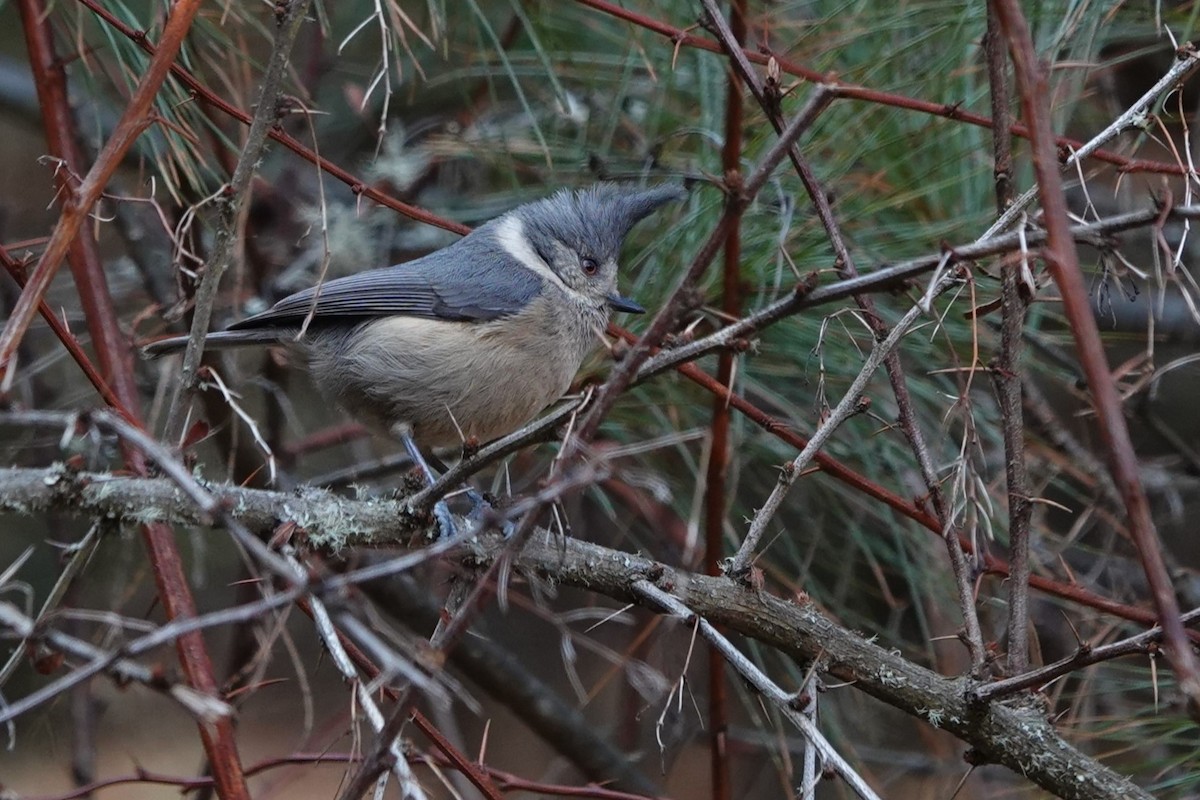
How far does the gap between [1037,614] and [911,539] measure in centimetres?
93

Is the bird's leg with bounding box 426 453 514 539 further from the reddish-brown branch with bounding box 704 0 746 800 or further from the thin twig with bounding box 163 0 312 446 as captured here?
the thin twig with bounding box 163 0 312 446

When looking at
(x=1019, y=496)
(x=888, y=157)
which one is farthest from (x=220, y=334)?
(x=1019, y=496)

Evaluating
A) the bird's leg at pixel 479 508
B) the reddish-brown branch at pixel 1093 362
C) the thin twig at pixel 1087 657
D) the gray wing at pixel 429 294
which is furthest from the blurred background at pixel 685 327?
the reddish-brown branch at pixel 1093 362

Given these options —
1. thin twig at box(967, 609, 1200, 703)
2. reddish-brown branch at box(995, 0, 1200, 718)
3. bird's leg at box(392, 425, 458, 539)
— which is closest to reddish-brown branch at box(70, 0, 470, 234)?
bird's leg at box(392, 425, 458, 539)

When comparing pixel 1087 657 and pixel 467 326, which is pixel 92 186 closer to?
pixel 467 326

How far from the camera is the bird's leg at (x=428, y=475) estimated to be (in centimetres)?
252

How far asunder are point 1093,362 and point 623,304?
1.88 metres

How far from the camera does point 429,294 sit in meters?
3.22

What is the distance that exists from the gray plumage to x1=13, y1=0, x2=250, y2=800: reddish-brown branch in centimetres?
20

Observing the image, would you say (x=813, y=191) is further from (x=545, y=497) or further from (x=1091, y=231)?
(x=545, y=497)

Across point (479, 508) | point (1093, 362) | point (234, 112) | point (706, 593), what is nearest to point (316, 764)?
point (479, 508)

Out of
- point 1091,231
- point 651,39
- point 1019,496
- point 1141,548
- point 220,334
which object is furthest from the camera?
point 651,39

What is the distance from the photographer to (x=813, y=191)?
219cm

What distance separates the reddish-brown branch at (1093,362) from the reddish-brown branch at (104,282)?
117 centimetres
